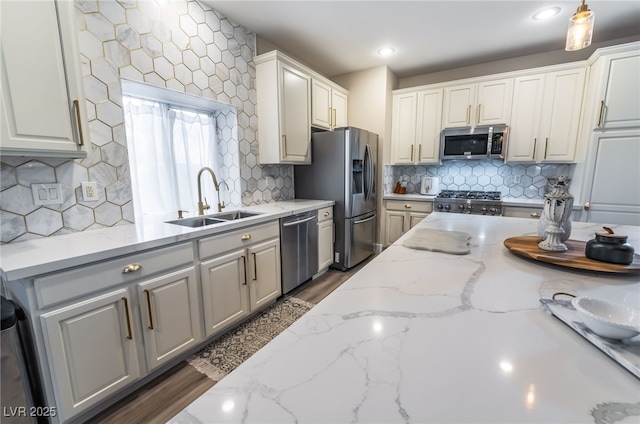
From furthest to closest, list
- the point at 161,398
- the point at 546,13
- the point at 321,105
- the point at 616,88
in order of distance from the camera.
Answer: the point at 321,105, the point at 616,88, the point at 546,13, the point at 161,398

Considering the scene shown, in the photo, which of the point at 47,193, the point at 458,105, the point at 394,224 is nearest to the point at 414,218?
the point at 394,224

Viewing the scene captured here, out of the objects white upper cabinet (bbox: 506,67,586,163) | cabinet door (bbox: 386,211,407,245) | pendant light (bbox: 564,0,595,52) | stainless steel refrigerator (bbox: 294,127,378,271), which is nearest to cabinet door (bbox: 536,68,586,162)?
white upper cabinet (bbox: 506,67,586,163)

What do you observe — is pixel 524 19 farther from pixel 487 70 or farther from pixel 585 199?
pixel 585 199

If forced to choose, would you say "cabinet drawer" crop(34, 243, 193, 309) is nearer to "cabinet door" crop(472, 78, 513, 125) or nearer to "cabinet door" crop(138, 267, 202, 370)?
"cabinet door" crop(138, 267, 202, 370)

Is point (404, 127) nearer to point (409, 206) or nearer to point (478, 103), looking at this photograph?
point (478, 103)

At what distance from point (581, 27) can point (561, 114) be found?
2197mm

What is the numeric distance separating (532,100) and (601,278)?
2988 millimetres

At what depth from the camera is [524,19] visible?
2.54m

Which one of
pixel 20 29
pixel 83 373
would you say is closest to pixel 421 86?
pixel 20 29

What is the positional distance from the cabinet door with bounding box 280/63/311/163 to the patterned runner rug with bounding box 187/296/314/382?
4.87 ft

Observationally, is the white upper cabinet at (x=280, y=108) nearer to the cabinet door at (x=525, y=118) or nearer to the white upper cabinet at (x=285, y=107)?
the white upper cabinet at (x=285, y=107)

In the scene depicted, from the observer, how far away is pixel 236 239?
2.01 metres

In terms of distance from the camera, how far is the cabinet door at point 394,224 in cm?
377

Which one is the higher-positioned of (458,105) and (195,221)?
(458,105)
